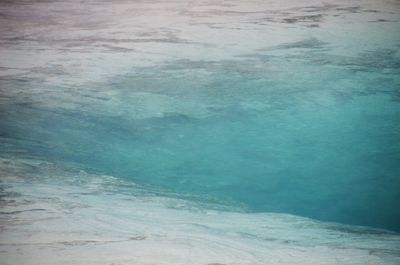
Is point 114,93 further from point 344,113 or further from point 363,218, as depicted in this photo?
point 363,218

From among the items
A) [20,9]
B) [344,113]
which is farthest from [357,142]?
[20,9]

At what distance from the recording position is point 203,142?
3.88 meters

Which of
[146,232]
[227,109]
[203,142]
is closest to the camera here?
[146,232]

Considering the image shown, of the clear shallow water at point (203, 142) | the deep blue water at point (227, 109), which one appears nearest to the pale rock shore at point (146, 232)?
the clear shallow water at point (203, 142)

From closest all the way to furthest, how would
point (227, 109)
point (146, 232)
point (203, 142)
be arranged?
point (146, 232) → point (203, 142) → point (227, 109)

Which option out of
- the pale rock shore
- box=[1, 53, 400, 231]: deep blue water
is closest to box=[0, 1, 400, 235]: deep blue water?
box=[1, 53, 400, 231]: deep blue water

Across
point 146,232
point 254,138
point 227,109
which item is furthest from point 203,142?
point 146,232

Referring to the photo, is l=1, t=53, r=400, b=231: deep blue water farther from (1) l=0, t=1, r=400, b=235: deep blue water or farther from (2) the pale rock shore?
(2) the pale rock shore

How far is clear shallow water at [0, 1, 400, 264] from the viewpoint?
2568mm

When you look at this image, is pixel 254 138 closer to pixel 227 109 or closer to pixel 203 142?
pixel 203 142

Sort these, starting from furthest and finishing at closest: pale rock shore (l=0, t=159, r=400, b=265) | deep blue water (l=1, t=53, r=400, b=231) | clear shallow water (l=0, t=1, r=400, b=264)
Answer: deep blue water (l=1, t=53, r=400, b=231) < clear shallow water (l=0, t=1, r=400, b=264) < pale rock shore (l=0, t=159, r=400, b=265)

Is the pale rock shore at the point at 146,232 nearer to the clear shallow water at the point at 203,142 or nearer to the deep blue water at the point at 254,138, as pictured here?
the clear shallow water at the point at 203,142

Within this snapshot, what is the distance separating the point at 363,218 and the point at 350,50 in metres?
2.88

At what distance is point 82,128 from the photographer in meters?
4.06
